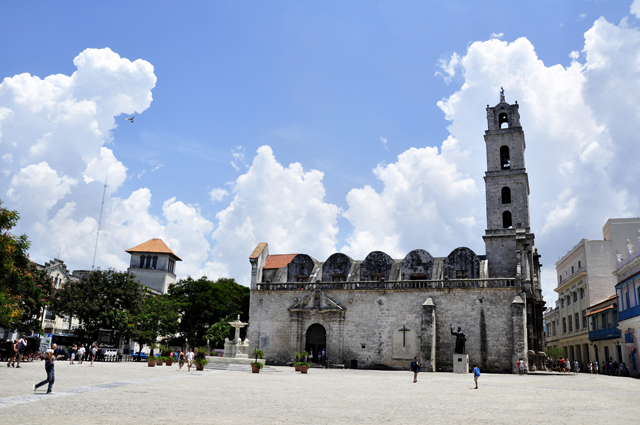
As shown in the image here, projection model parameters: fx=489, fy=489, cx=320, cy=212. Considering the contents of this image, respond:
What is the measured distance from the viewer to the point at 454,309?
34188 millimetres

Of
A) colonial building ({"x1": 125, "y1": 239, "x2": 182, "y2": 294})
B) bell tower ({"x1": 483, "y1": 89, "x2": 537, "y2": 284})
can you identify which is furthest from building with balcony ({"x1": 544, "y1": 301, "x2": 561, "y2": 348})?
colonial building ({"x1": 125, "y1": 239, "x2": 182, "y2": 294})

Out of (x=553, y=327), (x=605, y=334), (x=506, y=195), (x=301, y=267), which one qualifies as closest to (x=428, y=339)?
(x=301, y=267)

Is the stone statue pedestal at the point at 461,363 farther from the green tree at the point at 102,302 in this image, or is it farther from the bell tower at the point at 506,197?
the green tree at the point at 102,302

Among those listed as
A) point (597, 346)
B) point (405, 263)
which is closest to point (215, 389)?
point (405, 263)

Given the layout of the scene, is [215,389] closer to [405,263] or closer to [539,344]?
[405,263]

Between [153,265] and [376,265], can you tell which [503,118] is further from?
[153,265]

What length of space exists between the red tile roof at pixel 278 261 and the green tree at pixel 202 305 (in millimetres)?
5396

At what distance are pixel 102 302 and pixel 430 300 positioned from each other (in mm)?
25877

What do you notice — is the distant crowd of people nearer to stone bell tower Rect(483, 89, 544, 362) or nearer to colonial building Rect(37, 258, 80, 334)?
stone bell tower Rect(483, 89, 544, 362)

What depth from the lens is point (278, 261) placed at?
52.8 metres

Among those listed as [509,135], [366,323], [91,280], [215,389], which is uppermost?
[509,135]

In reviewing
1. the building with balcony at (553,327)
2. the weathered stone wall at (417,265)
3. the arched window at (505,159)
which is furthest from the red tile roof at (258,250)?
the building with balcony at (553,327)

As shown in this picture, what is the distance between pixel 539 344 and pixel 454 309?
756cm

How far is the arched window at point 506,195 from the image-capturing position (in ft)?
127
